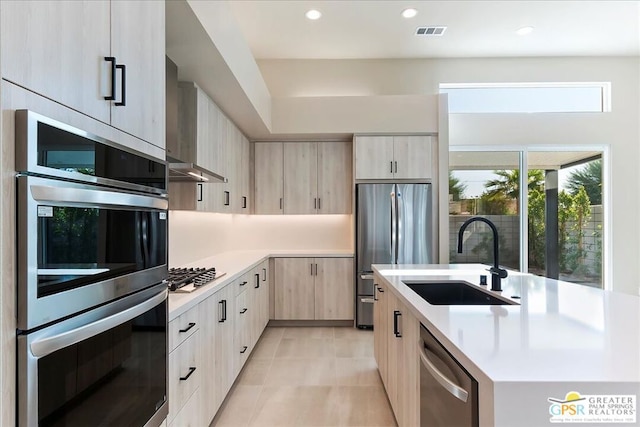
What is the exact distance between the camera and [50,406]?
2.62 ft

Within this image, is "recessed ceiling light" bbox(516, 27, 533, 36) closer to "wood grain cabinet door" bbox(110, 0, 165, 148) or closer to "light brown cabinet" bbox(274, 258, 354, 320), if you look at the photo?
"light brown cabinet" bbox(274, 258, 354, 320)

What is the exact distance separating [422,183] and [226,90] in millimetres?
2522

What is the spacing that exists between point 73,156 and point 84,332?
18.5 inches

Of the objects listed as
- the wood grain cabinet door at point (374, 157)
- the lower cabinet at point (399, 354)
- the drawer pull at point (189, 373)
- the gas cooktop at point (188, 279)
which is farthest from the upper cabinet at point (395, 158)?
the drawer pull at point (189, 373)

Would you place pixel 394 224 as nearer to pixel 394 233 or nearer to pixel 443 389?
pixel 394 233

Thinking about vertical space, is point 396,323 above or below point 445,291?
below

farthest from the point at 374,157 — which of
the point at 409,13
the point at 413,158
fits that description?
the point at 409,13

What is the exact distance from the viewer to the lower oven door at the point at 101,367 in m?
0.76

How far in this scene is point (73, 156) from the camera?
0.87 m

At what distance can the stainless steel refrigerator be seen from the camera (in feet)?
13.2

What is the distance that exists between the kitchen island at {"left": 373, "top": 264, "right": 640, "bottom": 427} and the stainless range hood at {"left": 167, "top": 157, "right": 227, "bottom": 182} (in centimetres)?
153

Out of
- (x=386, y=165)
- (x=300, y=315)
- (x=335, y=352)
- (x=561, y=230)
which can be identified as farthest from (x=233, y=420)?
(x=561, y=230)

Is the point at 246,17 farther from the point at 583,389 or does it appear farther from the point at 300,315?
the point at 583,389

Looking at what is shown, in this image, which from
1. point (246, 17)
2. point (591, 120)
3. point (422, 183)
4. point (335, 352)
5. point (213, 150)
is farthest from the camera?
point (591, 120)
